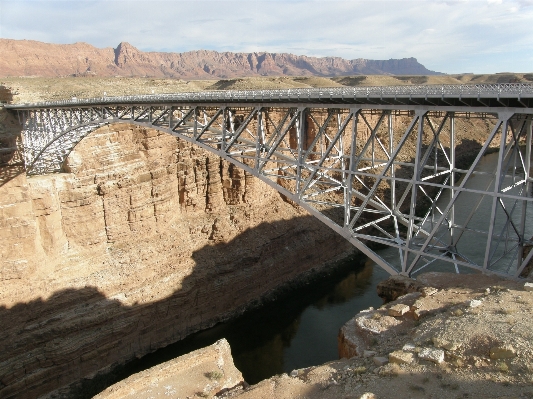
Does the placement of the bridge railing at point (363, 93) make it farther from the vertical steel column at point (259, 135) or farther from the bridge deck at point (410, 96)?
the vertical steel column at point (259, 135)

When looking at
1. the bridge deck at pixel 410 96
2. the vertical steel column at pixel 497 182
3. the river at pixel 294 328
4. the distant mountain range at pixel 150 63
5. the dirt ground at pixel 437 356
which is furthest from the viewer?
the distant mountain range at pixel 150 63

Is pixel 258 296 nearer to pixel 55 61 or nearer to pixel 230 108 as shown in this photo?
pixel 230 108

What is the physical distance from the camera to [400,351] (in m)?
7.92

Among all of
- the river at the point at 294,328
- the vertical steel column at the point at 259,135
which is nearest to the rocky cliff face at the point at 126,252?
the river at the point at 294,328

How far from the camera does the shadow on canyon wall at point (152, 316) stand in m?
18.4

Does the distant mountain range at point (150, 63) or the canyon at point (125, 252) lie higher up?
the distant mountain range at point (150, 63)

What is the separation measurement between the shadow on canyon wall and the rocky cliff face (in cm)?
5

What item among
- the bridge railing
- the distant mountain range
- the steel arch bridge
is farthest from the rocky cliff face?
the distant mountain range

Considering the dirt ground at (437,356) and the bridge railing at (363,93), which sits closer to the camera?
the dirt ground at (437,356)

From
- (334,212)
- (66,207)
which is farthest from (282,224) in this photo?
(66,207)

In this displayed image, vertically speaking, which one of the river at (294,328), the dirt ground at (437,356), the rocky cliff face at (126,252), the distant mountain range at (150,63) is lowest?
the river at (294,328)

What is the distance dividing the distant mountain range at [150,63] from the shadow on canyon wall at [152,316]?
5736 centimetres

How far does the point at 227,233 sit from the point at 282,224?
13.7 ft

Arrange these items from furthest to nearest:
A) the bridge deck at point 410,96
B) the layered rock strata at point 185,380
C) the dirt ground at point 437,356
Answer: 1. the bridge deck at point 410,96
2. the layered rock strata at point 185,380
3. the dirt ground at point 437,356
